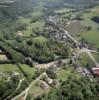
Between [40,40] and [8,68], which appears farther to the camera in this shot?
[40,40]

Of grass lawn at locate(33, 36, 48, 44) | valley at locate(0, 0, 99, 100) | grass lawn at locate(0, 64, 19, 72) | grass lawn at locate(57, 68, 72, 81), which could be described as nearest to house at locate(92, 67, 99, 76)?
valley at locate(0, 0, 99, 100)

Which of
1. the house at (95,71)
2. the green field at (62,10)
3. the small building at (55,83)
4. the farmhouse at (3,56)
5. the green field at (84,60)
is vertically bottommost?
the green field at (62,10)

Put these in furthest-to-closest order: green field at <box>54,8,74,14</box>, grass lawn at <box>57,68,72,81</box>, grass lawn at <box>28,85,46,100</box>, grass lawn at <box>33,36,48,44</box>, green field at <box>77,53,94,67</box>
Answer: green field at <box>54,8,74,14</box> < grass lawn at <box>33,36,48,44</box> < green field at <box>77,53,94,67</box> < grass lawn at <box>57,68,72,81</box> < grass lawn at <box>28,85,46,100</box>

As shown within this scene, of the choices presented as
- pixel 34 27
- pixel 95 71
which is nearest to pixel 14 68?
pixel 95 71

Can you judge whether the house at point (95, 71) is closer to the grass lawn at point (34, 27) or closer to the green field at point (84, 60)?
the green field at point (84, 60)

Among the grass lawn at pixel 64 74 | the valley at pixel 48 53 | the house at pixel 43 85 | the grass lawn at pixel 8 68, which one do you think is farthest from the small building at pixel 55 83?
the grass lawn at pixel 8 68

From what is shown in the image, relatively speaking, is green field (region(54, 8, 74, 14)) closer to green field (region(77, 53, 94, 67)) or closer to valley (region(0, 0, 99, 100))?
valley (region(0, 0, 99, 100))

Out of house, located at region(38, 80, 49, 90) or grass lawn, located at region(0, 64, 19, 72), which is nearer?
house, located at region(38, 80, 49, 90)

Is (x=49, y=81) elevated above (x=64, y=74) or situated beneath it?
elevated above

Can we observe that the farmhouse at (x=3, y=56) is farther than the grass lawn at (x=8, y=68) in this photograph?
Yes

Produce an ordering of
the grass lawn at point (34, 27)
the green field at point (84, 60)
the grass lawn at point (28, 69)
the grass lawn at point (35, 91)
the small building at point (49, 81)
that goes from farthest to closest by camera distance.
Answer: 1. the grass lawn at point (34, 27)
2. the green field at point (84, 60)
3. the grass lawn at point (28, 69)
4. the small building at point (49, 81)
5. the grass lawn at point (35, 91)

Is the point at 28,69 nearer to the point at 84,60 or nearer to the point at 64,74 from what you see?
the point at 64,74
